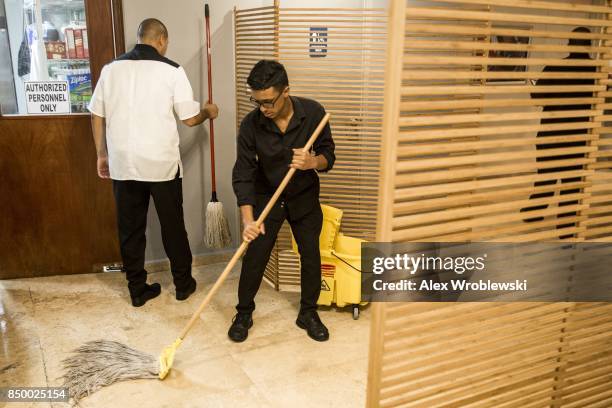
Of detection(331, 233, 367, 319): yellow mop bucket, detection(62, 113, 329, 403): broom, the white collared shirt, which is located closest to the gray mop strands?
detection(62, 113, 329, 403): broom

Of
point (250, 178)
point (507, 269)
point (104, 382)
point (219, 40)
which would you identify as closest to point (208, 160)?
point (219, 40)

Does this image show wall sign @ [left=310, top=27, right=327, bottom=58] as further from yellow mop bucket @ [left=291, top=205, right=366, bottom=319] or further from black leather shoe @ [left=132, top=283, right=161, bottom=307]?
black leather shoe @ [left=132, top=283, right=161, bottom=307]

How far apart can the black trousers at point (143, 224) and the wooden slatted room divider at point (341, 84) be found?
0.65 metres

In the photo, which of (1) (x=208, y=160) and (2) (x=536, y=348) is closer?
(2) (x=536, y=348)

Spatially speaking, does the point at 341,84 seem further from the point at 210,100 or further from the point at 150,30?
the point at 150,30

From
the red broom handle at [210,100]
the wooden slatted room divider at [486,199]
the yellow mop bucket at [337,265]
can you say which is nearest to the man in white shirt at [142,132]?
the red broom handle at [210,100]

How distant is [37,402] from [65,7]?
8.19 feet

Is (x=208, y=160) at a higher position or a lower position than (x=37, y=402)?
higher

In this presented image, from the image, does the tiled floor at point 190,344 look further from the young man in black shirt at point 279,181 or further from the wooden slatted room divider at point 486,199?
the wooden slatted room divider at point 486,199

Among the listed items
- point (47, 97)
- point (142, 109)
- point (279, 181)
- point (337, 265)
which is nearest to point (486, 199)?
point (279, 181)

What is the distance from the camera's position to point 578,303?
A: 1.86 metres

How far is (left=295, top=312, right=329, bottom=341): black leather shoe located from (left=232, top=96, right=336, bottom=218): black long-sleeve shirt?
0.65 meters

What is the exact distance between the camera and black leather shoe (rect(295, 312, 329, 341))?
10.1 ft

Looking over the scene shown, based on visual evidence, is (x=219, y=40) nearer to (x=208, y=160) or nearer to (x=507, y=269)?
(x=208, y=160)
